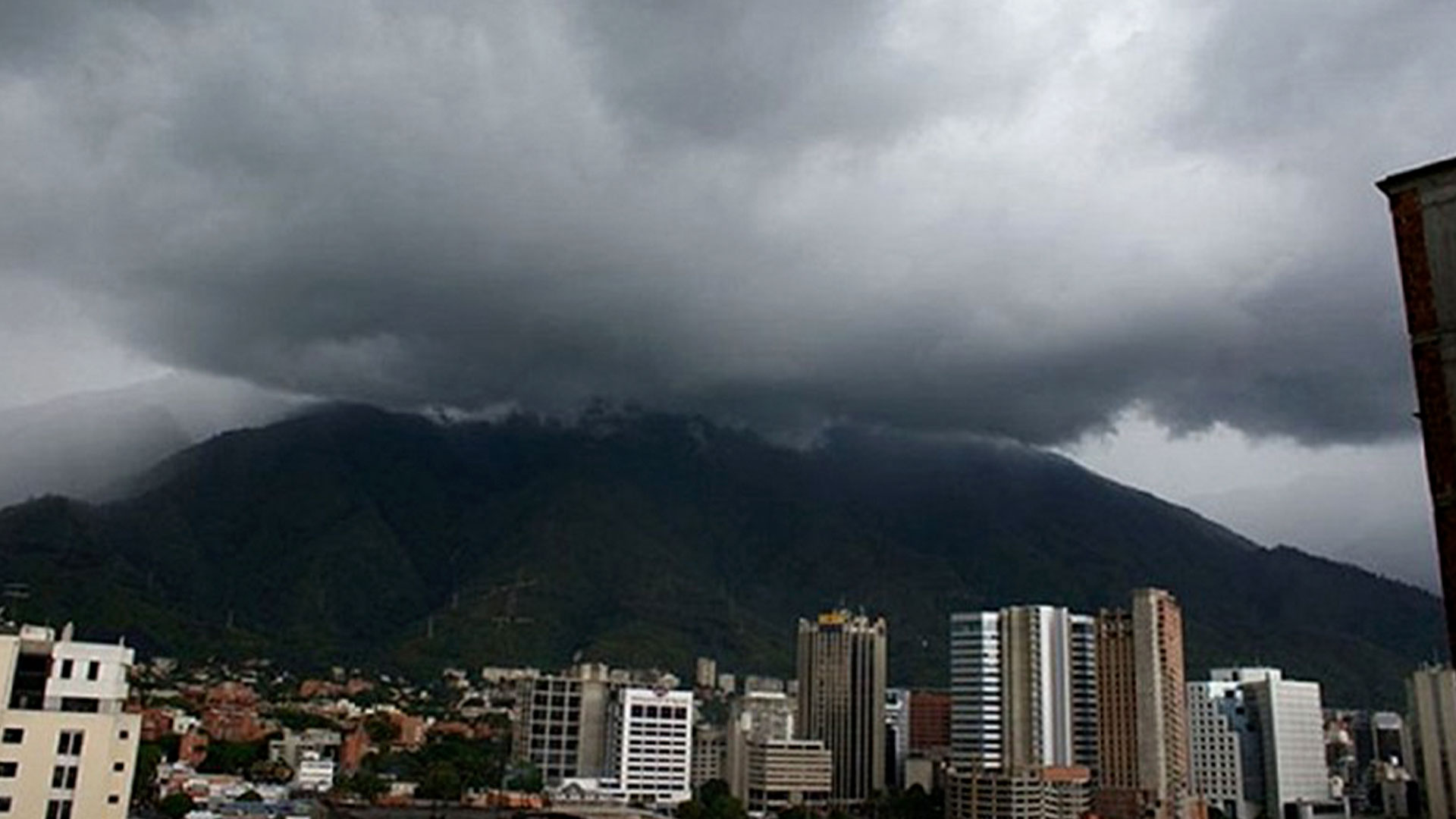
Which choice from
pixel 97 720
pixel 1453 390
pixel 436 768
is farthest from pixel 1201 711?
pixel 1453 390

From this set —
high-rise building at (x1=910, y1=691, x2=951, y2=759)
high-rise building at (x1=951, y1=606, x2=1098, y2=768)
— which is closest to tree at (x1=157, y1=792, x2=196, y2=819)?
high-rise building at (x1=951, y1=606, x2=1098, y2=768)

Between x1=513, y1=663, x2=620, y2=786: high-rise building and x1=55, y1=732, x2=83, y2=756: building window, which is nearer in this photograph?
x1=55, y1=732, x2=83, y2=756: building window

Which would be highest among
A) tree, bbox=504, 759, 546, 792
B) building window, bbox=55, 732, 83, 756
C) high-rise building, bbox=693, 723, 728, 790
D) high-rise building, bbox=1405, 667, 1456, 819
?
high-rise building, bbox=1405, 667, 1456, 819

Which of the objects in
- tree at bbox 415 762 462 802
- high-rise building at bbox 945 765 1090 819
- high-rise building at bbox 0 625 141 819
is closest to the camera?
high-rise building at bbox 0 625 141 819

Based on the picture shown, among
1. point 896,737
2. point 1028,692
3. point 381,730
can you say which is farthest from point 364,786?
point 896,737

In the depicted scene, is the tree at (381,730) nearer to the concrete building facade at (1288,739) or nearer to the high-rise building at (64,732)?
the concrete building facade at (1288,739)

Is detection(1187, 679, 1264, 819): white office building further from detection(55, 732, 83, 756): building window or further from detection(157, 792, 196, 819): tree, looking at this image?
detection(55, 732, 83, 756): building window
